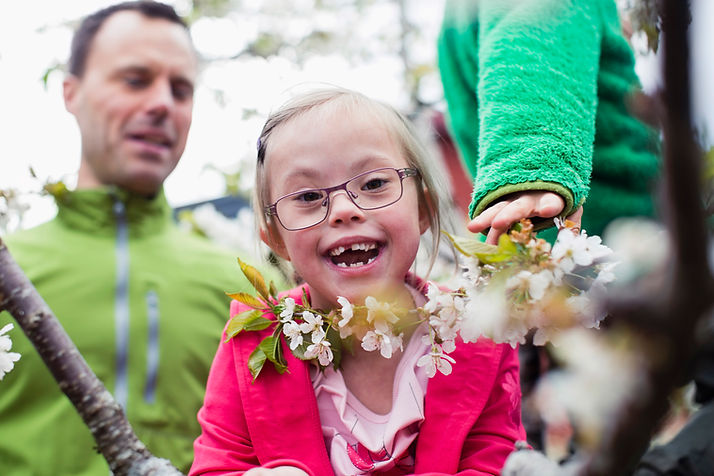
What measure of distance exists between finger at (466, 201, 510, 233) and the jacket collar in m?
1.80

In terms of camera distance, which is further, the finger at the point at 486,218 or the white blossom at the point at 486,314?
the finger at the point at 486,218

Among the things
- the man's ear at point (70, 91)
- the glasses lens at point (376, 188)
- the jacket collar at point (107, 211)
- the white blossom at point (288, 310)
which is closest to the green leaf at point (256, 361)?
the white blossom at point (288, 310)

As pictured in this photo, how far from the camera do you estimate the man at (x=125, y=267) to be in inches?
86.2

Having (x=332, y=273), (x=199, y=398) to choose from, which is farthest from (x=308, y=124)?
(x=199, y=398)

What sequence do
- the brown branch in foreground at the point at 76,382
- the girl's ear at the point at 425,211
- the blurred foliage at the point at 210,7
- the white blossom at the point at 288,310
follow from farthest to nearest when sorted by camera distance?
the blurred foliage at the point at 210,7 < the girl's ear at the point at 425,211 < the white blossom at the point at 288,310 < the brown branch in foreground at the point at 76,382

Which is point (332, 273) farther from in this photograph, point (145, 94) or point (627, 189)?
point (145, 94)

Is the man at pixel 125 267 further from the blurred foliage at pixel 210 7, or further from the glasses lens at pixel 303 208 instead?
the blurred foliage at pixel 210 7

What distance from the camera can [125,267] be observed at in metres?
2.52

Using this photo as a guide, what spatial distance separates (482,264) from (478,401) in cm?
48

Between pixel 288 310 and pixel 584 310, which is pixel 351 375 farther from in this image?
pixel 584 310

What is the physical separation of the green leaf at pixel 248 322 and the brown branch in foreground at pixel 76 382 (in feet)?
1.08

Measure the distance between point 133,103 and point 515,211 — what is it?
198 centimetres

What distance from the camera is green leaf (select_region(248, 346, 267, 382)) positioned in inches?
53.2

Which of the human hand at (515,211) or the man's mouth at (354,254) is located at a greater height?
the human hand at (515,211)
